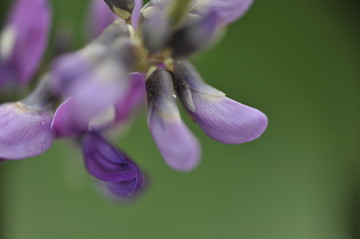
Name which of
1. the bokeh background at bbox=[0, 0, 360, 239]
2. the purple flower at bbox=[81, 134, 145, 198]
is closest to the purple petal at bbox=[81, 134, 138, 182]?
the purple flower at bbox=[81, 134, 145, 198]

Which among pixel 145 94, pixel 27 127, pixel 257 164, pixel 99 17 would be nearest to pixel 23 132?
pixel 27 127

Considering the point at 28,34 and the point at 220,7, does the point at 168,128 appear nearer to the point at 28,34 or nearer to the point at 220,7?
the point at 220,7

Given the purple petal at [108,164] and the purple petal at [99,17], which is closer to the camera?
the purple petal at [108,164]

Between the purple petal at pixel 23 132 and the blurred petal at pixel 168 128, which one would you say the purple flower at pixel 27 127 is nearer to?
the purple petal at pixel 23 132

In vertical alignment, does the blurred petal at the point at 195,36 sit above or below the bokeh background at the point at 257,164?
above

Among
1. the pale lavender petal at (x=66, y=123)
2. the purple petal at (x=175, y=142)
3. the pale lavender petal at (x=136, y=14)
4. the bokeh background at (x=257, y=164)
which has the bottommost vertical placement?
the bokeh background at (x=257, y=164)

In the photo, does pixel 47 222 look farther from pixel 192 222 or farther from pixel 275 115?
pixel 275 115

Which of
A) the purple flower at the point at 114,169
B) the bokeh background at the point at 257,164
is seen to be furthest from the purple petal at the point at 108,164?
the bokeh background at the point at 257,164
